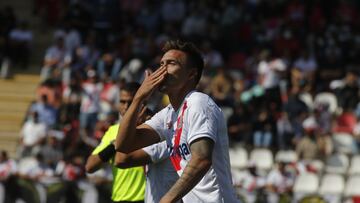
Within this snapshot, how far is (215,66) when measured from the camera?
21.8 meters

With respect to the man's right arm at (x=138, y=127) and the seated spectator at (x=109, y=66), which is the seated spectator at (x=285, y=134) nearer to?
the seated spectator at (x=109, y=66)

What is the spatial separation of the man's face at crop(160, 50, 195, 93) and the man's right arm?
0.04 m

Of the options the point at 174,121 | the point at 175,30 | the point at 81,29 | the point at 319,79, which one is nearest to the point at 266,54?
the point at 319,79

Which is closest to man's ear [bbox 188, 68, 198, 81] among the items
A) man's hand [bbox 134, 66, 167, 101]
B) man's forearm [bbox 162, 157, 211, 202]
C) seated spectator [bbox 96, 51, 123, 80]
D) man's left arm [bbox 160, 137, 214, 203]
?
man's hand [bbox 134, 66, 167, 101]

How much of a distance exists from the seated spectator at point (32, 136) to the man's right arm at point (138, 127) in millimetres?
13166

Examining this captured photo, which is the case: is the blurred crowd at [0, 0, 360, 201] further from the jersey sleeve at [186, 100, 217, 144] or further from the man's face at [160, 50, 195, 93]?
the jersey sleeve at [186, 100, 217, 144]

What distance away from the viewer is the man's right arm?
6141mm

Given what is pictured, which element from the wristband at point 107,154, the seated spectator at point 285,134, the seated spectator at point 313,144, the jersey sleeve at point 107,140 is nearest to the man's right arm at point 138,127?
the wristband at point 107,154

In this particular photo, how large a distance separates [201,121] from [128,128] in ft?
2.24

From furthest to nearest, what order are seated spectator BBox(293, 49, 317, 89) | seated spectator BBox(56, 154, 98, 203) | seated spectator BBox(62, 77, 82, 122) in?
1. seated spectator BBox(293, 49, 317, 89)
2. seated spectator BBox(62, 77, 82, 122)
3. seated spectator BBox(56, 154, 98, 203)

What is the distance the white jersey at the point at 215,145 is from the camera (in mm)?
5926

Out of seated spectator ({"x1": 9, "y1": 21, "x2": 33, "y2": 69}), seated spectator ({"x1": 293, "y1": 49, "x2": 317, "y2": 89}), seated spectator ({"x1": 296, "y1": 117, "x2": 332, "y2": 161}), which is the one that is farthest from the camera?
seated spectator ({"x1": 9, "y1": 21, "x2": 33, "y2": 69})

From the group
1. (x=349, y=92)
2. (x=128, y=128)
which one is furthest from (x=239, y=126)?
(x=128, y=128)

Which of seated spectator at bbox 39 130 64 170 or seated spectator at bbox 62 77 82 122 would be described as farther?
seated spectator at bbox 62 77 82 122
